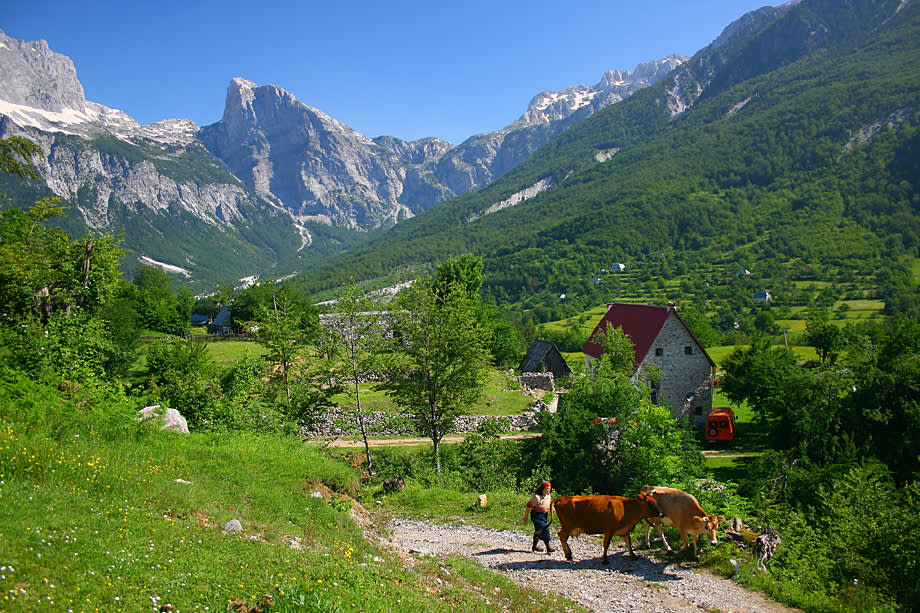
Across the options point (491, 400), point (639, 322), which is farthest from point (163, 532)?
point (639, 322)

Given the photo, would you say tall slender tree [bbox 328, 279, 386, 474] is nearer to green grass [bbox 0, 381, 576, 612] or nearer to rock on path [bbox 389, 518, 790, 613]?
green grass [bbox 0, 381, 576, 612]

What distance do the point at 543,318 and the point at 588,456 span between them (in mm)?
106984

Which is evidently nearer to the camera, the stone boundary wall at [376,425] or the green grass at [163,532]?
the green grass at [163,532]

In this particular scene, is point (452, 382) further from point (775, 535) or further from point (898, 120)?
point (898, 120)

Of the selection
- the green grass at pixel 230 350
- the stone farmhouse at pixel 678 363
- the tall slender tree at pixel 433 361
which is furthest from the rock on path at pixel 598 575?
the green grass at pixel 230 350

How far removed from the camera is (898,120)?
472 feet

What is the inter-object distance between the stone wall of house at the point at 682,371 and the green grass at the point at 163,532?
97.2 feet

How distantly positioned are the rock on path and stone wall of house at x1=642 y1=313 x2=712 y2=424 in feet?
89.9

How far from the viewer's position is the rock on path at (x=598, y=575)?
7.87 metres

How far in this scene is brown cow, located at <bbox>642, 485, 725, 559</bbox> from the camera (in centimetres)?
895

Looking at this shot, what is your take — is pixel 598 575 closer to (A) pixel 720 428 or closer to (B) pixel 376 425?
(B) pixel 376 425

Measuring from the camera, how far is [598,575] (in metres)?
8.87

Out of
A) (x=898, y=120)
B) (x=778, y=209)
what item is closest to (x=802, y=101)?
(x=898, y=120)

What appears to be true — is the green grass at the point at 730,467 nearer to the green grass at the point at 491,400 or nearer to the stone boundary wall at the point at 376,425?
the stone boundary wall at the point at 376,425
